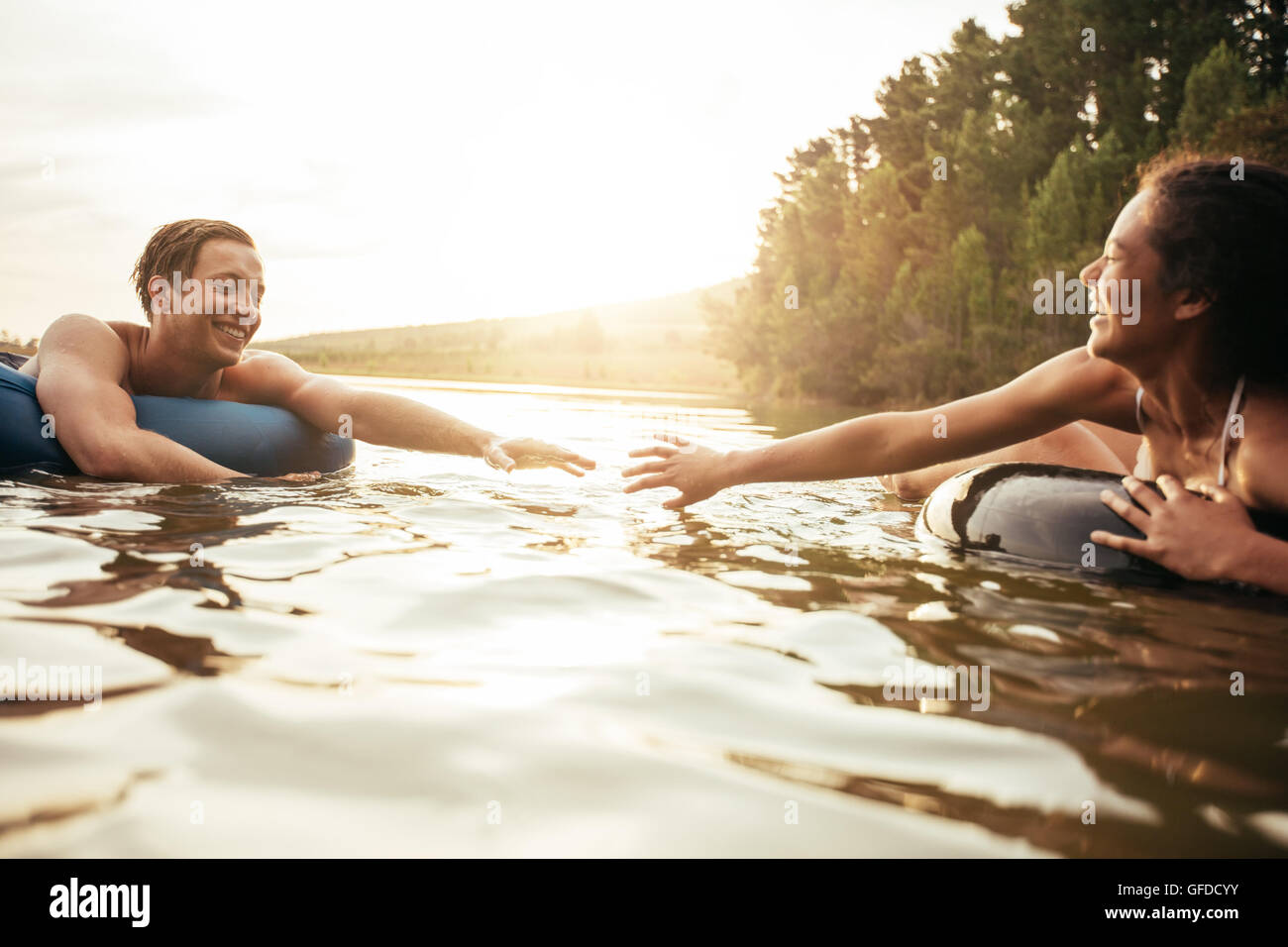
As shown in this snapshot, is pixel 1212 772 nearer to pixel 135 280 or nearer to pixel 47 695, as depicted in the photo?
pixel 47 695

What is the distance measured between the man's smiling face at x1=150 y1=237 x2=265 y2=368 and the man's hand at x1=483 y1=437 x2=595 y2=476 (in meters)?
1.69

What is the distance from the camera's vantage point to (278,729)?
68.6 inches

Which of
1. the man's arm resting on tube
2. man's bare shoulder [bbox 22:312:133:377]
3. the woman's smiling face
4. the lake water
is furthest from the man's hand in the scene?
the woman's smiling face

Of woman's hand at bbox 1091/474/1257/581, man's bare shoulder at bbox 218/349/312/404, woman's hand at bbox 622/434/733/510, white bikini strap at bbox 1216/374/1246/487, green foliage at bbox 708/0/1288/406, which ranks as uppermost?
green foliage at bbox 708/0/1288/406

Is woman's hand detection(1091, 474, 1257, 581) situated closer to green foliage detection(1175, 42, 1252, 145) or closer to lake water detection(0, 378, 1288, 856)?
lake water detection(0, 378, 1288, 856)

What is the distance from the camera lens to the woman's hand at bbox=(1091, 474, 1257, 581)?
311cm

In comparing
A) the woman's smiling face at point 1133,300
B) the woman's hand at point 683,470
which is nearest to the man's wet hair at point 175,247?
the woman's hand at point 683,470

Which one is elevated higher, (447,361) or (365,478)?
(447,361)

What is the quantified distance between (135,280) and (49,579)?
3378 millimetres

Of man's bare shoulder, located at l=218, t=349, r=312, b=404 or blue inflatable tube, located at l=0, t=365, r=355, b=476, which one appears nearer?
blue inflatable tube, located at l=0, t=365, r=355, b=476

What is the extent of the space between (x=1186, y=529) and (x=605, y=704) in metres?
2.43
